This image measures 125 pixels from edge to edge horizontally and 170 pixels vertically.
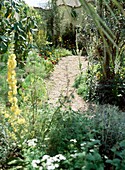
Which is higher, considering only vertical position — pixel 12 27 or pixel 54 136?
pixel 12 27

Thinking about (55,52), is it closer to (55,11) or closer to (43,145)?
(55,11)

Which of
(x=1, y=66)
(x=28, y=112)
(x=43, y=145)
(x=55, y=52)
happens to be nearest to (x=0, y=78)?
(x=1, y=66)

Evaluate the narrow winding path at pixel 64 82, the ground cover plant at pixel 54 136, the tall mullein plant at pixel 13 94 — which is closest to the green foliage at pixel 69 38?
the narrow winding path at pixel 64 82

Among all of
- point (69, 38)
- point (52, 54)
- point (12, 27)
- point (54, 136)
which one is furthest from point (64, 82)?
point (69, 38)

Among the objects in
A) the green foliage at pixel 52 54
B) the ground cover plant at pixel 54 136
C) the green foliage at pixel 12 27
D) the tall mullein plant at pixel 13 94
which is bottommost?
the ground cover plant at pixel 54 136

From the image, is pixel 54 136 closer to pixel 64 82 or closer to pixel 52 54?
pixel 64 82

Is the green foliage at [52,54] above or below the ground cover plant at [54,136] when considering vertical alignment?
above

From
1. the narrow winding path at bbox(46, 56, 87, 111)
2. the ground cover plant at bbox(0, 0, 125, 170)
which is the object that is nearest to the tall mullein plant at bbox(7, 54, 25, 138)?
the ground cover plant at bbox(0, 0, 125, 170)

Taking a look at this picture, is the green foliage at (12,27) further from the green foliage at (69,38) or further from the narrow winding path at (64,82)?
the green foliage at (69,38)

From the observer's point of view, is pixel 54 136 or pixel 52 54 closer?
pixel 54 136

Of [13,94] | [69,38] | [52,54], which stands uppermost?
[69,38]

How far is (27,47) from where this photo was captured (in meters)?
4.46

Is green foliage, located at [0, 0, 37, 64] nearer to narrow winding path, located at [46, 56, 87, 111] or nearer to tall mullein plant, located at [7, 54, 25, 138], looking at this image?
narrow winding path, located at [46, 56, 87, 111]

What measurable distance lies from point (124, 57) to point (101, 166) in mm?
3343
